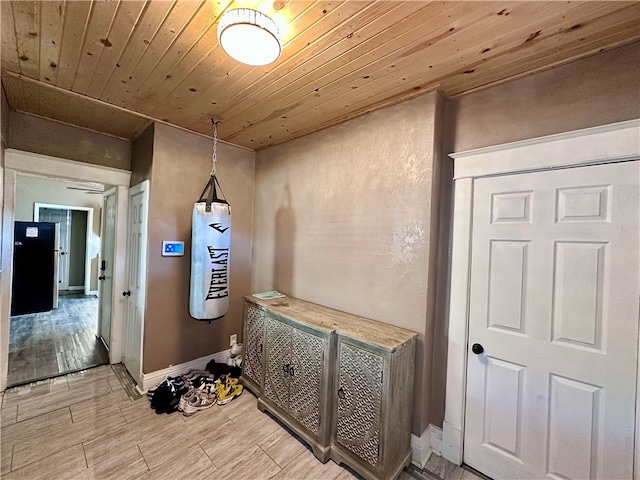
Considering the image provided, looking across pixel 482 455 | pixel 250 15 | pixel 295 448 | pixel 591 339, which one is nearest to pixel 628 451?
pixel 591 339

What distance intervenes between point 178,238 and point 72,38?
1714mm

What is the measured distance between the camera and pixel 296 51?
1529mm

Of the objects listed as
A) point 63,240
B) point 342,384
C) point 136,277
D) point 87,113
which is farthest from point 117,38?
point 63,240

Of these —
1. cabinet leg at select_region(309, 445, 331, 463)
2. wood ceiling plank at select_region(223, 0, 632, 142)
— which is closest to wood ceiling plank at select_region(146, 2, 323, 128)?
wood ceiling plank at select_region(223, 0, 632, 142)

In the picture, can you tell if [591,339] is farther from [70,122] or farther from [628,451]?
[70,122]

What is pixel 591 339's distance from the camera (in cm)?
144

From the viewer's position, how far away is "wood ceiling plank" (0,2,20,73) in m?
1.32

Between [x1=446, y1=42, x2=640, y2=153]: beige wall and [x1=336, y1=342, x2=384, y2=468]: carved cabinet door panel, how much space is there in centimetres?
164

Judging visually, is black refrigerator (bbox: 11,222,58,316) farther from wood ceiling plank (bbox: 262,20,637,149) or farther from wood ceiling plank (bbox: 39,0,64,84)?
wood ceiling plank (bbox: 262,20,637,149)

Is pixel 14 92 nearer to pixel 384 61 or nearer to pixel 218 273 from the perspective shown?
pixel 218 273

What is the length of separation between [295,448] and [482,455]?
1.30m

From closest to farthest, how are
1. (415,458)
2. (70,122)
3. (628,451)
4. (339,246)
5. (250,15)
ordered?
1. (250,15)
2. (628,451)
3. (415,458)
4. (339,246)
5. (70,122)

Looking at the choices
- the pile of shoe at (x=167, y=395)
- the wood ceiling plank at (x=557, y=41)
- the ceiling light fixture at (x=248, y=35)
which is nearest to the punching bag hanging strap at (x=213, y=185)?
the ceiling light fixture at (x=248, y=35)

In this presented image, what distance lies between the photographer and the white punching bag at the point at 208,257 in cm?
245
